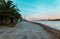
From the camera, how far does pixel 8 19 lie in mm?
10539

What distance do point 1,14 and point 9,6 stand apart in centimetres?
101

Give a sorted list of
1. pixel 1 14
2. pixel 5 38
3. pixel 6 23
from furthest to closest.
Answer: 1. pixel 6 23
2. pixel 1 14
3. pixel 5 38

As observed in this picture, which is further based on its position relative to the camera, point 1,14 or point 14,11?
point 14,11

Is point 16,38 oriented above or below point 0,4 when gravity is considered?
below

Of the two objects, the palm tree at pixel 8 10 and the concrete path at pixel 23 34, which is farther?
the palm tree at pixel 8 10

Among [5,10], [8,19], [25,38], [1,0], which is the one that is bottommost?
[25,38]

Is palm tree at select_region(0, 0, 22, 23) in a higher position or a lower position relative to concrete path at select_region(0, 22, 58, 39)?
higher

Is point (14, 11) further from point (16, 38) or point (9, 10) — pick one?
point (16, 38)

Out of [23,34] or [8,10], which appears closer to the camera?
[23,34]

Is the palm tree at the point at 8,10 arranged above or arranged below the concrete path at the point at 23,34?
above

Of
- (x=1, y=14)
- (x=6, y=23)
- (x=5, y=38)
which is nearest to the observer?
(x=5, y=38)

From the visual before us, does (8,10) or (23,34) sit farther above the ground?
(8,10)

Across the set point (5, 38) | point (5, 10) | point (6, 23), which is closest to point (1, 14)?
point (5, 10)

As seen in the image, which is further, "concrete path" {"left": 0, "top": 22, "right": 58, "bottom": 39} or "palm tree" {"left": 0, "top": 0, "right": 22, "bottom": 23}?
"palm tree" {"left": 0, "top": 0, "right": 22, "bottom": 23}
